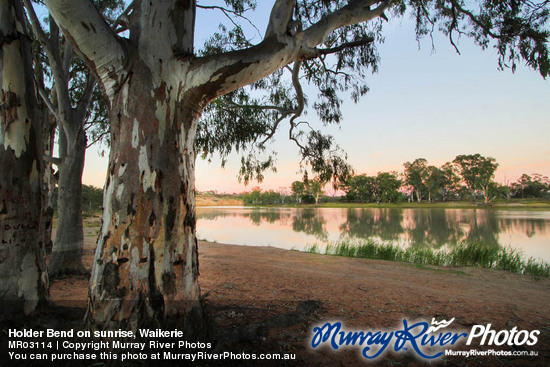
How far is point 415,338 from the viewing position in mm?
1630

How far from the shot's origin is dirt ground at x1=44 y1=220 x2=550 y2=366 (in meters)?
1.44

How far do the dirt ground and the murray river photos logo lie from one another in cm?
5

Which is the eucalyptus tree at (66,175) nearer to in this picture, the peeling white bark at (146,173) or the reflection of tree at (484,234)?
the peeling white bark at (146,173)

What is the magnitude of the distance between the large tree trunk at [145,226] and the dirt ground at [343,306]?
41 cm

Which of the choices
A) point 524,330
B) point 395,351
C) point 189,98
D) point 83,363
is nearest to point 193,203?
point 189,98

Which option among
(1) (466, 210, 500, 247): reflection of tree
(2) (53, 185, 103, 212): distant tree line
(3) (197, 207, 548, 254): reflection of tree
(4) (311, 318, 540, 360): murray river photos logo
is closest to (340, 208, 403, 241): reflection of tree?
(3) (197, 207, 548, 254): reflection of tree

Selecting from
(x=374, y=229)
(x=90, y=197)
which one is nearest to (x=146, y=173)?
(x=374, y=229)

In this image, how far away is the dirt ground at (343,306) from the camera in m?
1.44

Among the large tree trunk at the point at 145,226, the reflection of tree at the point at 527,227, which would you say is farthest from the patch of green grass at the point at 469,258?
the reflection of tree at the point at 527,227

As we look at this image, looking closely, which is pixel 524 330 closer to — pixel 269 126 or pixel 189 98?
pixel 189 98

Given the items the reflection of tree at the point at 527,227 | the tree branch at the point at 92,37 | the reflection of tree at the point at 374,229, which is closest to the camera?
the tree branch at the point at 92,37

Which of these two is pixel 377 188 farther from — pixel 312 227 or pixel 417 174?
pixel 312 227

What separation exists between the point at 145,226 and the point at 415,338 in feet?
5.34

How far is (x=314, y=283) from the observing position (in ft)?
9.90
